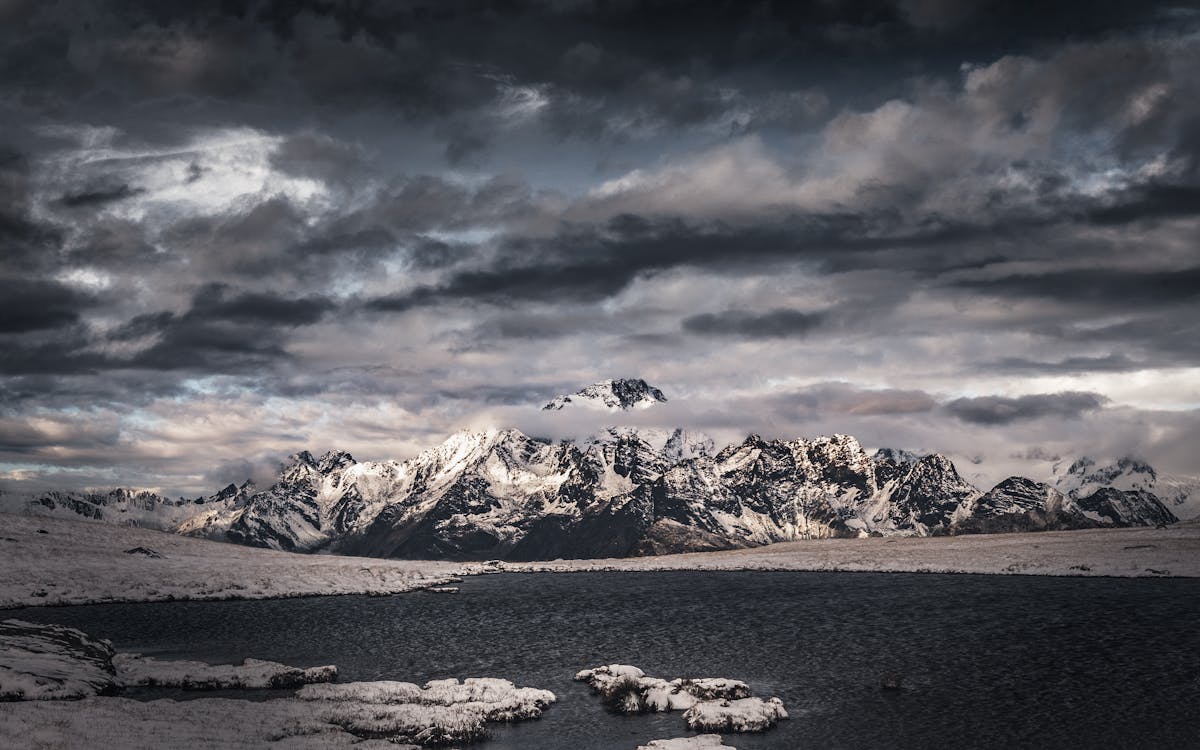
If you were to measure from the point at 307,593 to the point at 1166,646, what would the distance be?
9213cm

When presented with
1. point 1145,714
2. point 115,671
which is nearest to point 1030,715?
point 1145,714

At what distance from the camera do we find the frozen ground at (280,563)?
112 metres

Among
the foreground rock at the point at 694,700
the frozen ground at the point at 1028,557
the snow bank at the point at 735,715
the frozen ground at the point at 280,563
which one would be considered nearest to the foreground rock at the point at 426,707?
the foreground rock at the point at 694,700

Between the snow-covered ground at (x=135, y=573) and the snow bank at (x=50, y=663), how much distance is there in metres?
48.1

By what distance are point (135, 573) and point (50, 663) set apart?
265 feet

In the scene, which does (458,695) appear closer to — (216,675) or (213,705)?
(213,705)

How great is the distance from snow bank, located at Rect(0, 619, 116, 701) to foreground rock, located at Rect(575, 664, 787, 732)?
26333 mm

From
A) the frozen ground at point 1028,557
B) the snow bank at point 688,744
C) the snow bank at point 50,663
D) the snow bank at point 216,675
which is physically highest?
the frozen ground at point 1028,557

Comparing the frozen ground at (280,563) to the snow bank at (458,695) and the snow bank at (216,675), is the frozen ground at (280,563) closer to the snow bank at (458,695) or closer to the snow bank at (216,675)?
the snow bank at (216,675)

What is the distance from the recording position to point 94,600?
10319cm

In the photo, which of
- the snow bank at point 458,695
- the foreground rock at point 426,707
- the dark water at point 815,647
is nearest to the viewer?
the foreground rock at point 426,707

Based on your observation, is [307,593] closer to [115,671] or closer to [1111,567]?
[115,671]

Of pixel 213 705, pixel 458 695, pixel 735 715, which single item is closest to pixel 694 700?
pixel 735 715

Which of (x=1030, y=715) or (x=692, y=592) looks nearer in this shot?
(x=1030, y=715)
